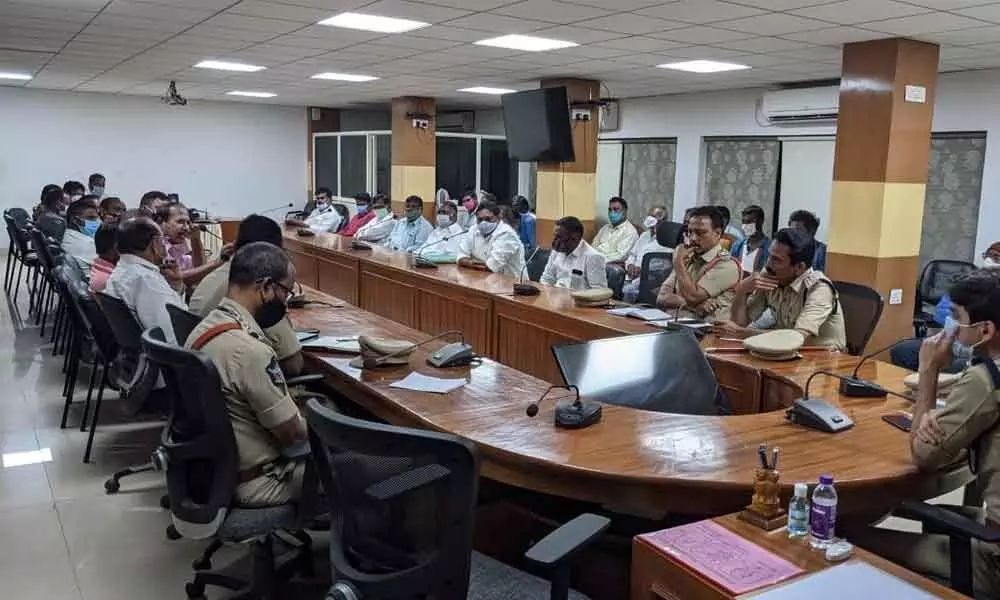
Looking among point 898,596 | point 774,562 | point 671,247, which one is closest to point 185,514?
point 774,562

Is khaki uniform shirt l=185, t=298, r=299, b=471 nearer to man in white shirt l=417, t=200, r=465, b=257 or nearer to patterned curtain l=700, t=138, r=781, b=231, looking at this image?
man in white shirt l=417, t=200, r=465, b=257

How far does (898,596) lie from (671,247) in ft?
21.2

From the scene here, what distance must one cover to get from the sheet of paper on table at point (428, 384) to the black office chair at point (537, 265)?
318 cm

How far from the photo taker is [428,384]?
9.33 ft

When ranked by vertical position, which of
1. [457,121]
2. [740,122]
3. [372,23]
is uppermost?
[372,23]

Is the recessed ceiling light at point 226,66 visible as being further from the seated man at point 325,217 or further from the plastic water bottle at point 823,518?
the plastic water bottle at point 823,518

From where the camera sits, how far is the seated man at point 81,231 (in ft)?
19.9

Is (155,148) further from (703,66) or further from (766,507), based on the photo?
(766,507)

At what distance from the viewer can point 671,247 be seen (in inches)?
309

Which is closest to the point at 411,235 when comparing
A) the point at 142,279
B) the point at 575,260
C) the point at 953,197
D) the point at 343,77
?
the point at 343,77

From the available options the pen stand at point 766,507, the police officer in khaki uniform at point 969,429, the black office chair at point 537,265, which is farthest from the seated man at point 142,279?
the police officer in khaki uniform at point 969,429

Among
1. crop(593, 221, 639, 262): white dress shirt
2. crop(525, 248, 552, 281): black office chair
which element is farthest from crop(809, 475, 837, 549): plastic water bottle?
crop(593, 221, 639, 262): white dress shirt

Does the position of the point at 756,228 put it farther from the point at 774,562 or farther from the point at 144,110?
the point at 144,110

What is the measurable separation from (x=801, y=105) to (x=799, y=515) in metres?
6.83
